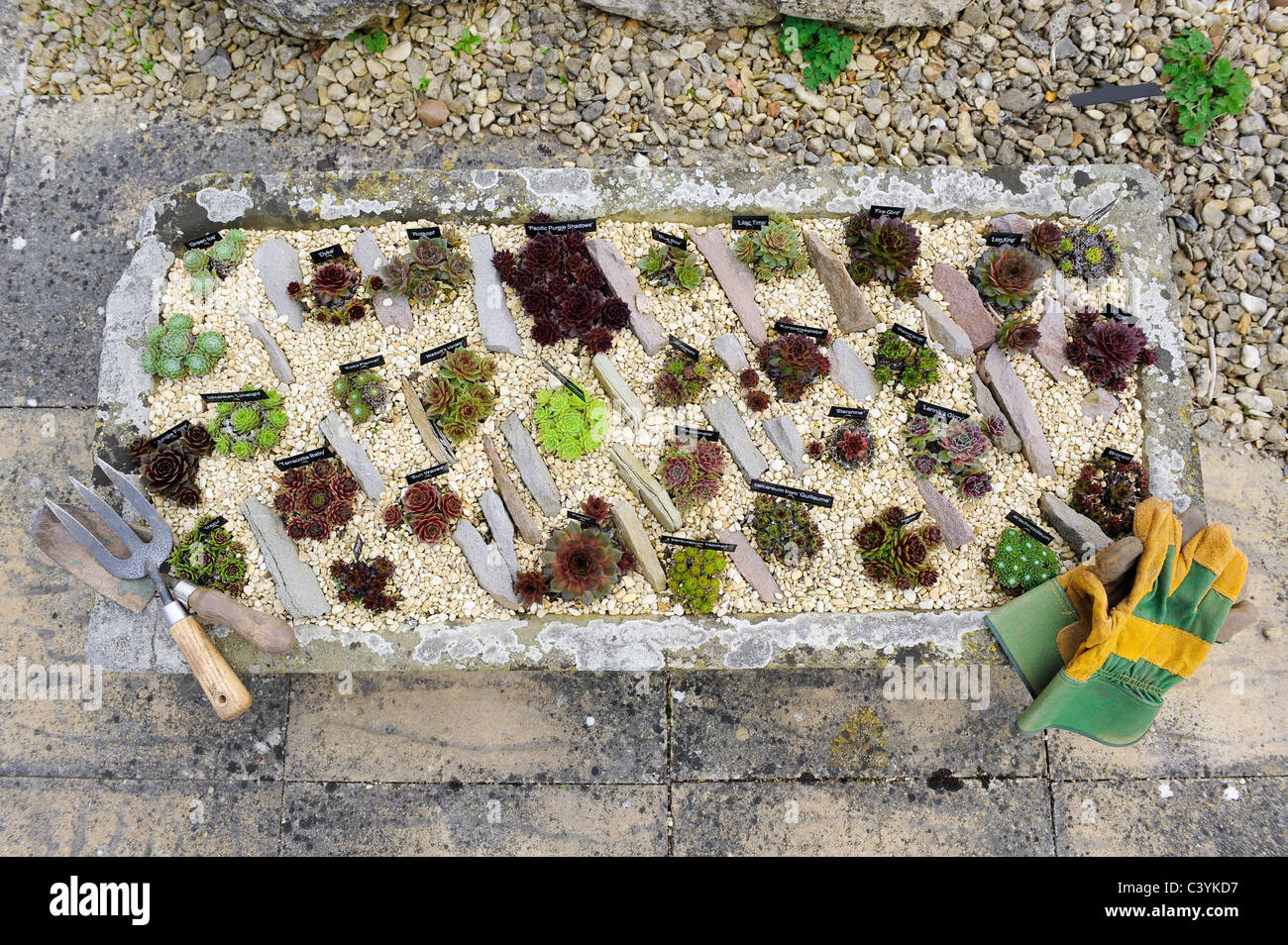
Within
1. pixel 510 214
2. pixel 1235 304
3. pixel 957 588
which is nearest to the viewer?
pixel 957 588

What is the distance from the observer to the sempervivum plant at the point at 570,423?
409 centimetres

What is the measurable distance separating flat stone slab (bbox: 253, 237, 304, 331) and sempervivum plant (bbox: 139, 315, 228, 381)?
35 centimetres

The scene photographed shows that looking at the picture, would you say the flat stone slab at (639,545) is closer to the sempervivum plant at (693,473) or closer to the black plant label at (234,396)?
the sempervivum plant at (693,473)

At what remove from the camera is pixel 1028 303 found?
14.3 ft

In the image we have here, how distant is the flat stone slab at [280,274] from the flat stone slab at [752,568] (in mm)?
2558

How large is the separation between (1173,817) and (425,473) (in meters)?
4.59

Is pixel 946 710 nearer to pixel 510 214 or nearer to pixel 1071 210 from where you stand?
pixel 1071 210

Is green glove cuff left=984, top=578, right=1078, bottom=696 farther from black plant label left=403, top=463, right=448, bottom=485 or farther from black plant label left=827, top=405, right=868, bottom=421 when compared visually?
black plant label left=403, top=463, right=448, bottom=485

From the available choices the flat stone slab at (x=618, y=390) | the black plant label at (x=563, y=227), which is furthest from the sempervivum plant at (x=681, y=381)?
the black plant label at (x=563, y=227)

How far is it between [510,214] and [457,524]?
1692 millimetres

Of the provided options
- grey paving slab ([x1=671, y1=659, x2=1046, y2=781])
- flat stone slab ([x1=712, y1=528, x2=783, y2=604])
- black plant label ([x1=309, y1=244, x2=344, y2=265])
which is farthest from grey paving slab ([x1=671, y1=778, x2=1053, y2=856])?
black plant label ([x1=309, y1=244, x2=344, y2=265])

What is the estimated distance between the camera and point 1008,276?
4.16m

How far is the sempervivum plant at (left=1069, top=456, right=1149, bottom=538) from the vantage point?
4059 millimetres

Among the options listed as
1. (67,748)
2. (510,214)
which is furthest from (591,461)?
(67,748)
